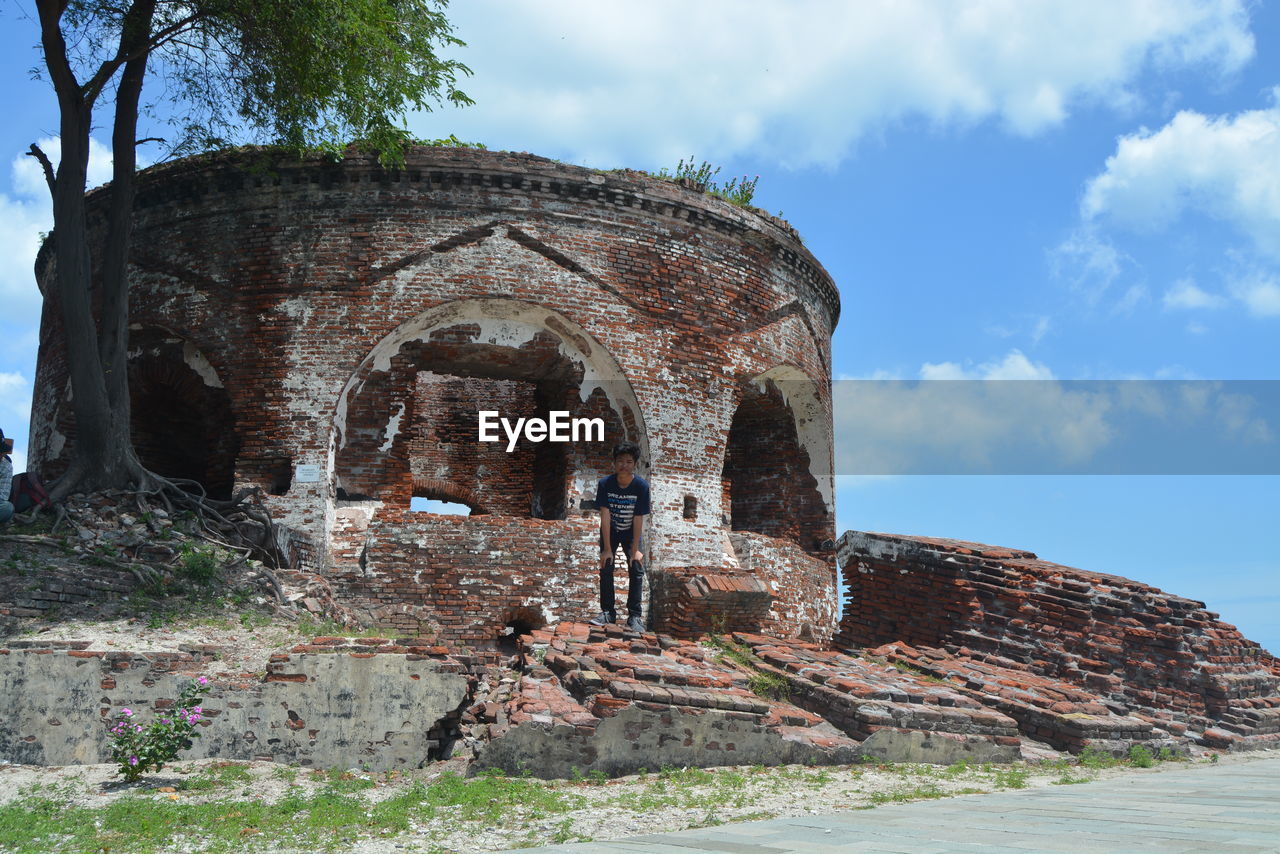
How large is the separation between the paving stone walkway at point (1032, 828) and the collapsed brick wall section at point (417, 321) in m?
7.16

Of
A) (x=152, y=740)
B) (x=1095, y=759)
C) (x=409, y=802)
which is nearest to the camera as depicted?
(x=409, y=802)

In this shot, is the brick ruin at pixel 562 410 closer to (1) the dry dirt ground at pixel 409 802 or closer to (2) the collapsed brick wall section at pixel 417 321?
(2) the collapsed brick wall section at pixel 417 321

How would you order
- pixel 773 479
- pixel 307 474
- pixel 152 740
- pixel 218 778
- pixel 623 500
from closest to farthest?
pixel 152 740 < pixel 218 778 < pixel 623 500 < pixel 307 474 < pixel 773 479

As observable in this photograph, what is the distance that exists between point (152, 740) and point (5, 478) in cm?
455

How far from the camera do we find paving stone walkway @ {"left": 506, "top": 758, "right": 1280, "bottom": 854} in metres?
2.97

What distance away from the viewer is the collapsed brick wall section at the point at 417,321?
11.2 metres

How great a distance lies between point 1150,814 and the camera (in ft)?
12.2

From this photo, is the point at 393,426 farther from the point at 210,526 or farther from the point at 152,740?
the point at 152,740

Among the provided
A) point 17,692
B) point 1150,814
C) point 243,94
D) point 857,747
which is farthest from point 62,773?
point 243,94

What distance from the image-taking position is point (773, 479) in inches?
575

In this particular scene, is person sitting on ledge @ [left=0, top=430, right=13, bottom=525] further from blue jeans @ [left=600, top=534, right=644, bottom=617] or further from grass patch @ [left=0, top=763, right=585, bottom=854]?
blue jeans @ [left=600, top=534, right=644, bottom=617]

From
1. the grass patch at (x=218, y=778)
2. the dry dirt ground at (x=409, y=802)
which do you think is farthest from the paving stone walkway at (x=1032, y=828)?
the grass patch at (x=218, y=778)

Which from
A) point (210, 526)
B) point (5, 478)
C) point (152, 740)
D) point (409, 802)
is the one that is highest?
point (5, 478)

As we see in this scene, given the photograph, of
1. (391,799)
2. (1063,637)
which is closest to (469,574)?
(391,799)
